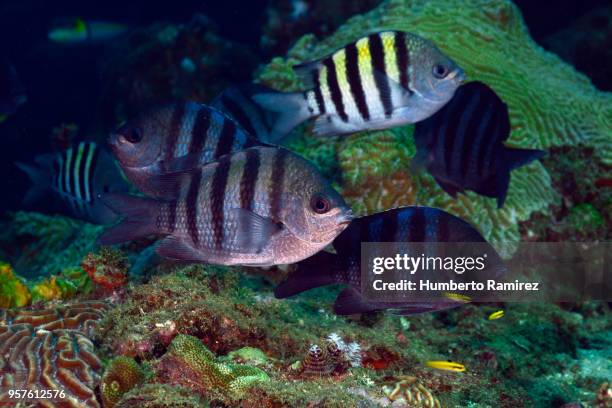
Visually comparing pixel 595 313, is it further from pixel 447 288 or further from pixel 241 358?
pixel 241 358

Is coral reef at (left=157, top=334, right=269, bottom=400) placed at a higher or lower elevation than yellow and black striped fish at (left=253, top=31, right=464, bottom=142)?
lower

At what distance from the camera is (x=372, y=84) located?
3654 millimetres

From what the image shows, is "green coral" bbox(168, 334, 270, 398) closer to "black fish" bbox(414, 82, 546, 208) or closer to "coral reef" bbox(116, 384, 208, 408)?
"coral reef" bbox(116, 384, 208, 408)

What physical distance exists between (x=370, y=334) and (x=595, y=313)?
3498 mm

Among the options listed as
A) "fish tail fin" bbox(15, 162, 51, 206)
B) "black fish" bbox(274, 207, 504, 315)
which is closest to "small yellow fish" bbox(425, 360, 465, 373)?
"black fish" bbox(274, 207, 504, 315)

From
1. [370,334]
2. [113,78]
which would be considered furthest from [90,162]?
[113,78]

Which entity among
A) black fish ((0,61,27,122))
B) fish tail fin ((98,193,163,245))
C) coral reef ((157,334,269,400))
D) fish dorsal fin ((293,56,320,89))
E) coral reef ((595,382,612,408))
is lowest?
coral reef ((595,382,612,408))

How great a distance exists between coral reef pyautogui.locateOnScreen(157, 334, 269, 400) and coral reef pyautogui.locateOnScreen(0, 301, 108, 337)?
117cm

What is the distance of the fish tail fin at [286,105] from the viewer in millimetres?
3712

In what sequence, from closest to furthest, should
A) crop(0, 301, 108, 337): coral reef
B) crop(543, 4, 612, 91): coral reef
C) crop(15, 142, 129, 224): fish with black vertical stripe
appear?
crop(0, 301, 108, 337): coral reef, crop(15, 142, 129, 224): fish with black vertical stripe, crop(543, 4, 612, 91): coral reef

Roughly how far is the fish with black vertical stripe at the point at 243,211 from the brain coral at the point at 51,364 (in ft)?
2.97

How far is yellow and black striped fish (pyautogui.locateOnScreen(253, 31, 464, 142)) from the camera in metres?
3.65

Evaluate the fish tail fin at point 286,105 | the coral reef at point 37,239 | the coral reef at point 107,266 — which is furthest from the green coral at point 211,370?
the coral reef at point 37,239

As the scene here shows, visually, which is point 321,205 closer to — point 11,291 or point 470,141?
point 470,141
